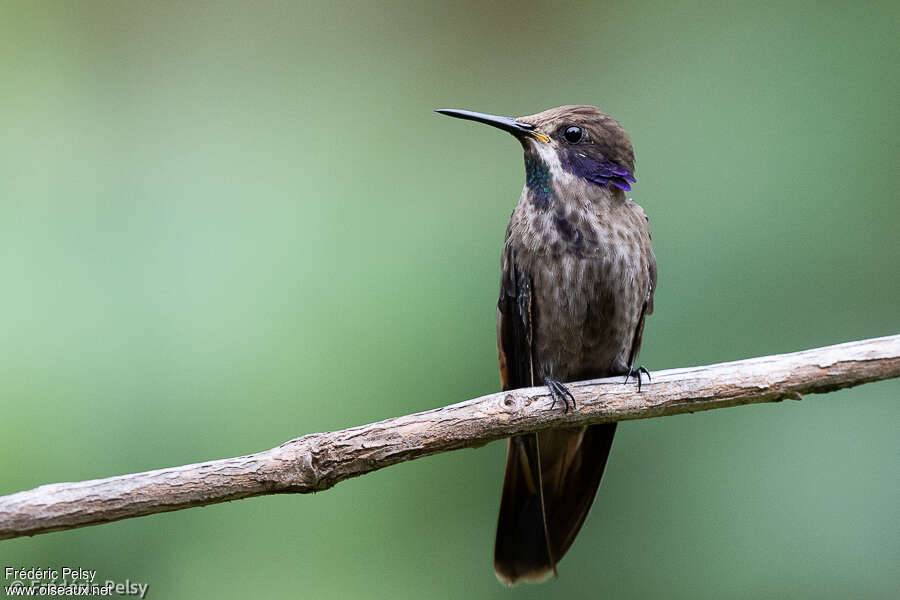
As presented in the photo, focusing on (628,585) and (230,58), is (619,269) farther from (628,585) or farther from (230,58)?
(230,58)

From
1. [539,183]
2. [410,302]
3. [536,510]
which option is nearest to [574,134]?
[539,183]

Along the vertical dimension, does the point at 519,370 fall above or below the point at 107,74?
below

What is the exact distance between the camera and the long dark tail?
126 inches

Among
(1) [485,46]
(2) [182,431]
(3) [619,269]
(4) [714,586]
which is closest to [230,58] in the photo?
(1) [485,46]

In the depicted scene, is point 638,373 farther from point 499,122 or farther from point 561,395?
point 499,122

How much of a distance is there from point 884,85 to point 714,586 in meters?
2.16

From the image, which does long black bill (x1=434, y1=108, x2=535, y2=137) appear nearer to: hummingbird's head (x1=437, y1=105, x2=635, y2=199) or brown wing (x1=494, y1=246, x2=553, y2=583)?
hummingbird's head (x1=437, y1=105, x2=635, y2=199)

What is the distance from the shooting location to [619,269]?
9.60ft

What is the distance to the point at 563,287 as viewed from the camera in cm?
296

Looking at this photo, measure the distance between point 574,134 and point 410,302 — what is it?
3.04ft

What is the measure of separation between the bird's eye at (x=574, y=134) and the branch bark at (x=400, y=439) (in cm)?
87

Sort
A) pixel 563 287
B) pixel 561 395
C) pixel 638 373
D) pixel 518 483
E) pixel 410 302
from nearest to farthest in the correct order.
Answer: pixel 561 395 < pixel 638 373 < pixel 563 287 < pixel 518 483 < pixel 410 302

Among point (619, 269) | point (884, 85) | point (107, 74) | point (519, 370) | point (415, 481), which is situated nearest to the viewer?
point (619, 269)

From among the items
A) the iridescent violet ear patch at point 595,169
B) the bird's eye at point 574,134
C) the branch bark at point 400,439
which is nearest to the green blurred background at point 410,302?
the iridescent violet ear patch at point 595,169
